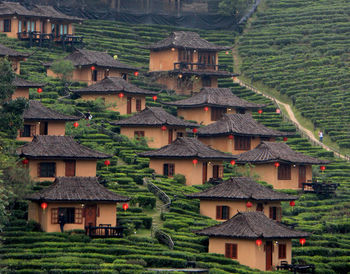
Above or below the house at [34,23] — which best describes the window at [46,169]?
below

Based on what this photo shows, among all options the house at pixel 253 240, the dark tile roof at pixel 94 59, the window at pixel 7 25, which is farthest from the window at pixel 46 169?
the window at pixel 7 25

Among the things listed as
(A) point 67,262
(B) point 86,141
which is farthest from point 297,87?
(A) point 67,262

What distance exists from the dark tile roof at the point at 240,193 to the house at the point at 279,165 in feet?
42.2

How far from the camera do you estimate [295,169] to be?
343 feet

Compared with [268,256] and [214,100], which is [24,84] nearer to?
[214,100]

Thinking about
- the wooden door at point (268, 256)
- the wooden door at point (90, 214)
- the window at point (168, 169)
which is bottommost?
the wooden door at point (268, 256)

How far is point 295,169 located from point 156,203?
20.5 m

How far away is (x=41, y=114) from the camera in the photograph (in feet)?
332

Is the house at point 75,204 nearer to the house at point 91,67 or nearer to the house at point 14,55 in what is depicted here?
the house at point 14,55

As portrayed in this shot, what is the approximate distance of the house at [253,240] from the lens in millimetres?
78875

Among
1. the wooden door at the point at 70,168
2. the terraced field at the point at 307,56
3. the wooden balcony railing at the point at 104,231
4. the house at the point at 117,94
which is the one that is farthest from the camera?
the terraced field at the point at 307,56

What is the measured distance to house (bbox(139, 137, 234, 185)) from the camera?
9938 centimetres

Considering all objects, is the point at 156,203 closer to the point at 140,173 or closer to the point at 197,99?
the point at 140,173

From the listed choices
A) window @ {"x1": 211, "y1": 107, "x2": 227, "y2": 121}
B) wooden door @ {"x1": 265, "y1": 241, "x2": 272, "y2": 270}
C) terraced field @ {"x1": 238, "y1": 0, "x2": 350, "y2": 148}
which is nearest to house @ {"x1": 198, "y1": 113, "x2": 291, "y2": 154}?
window @ {"x1": 211, "y1": 107, "x2": 227, "y2": 121}
